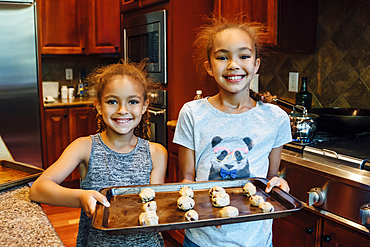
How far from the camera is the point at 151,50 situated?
2.67 metres

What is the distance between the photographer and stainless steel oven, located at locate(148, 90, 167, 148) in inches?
102

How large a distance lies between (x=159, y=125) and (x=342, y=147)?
1417mm

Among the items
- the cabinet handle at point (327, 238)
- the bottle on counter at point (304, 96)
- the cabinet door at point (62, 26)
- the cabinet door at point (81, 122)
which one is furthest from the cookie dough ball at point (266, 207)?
the cabinet door at point (62, 26)

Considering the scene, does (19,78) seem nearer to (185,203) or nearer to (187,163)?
(187,163)

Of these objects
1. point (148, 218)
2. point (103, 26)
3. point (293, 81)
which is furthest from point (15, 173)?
point (103, 26)

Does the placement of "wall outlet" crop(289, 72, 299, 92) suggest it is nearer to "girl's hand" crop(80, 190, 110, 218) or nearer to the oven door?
the oven door

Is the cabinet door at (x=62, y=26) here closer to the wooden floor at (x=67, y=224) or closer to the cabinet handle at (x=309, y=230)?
the wooden floor at (x=67, y=224)

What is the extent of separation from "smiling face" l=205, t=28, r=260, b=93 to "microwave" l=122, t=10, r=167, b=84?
1.48m

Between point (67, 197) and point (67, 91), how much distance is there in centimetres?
308

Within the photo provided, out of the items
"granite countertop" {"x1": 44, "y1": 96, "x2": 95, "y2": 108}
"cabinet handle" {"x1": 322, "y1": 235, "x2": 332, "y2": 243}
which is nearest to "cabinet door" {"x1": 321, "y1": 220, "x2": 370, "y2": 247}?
"cabinet handle" {"x1": 322, "y1": 235, "x2": 332, "y2": 243}

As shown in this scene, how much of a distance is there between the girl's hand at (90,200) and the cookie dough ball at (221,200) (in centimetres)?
31

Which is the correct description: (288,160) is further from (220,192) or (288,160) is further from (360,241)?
(220,192)

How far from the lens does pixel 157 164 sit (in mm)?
1182

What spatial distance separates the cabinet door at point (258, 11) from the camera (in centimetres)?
200
